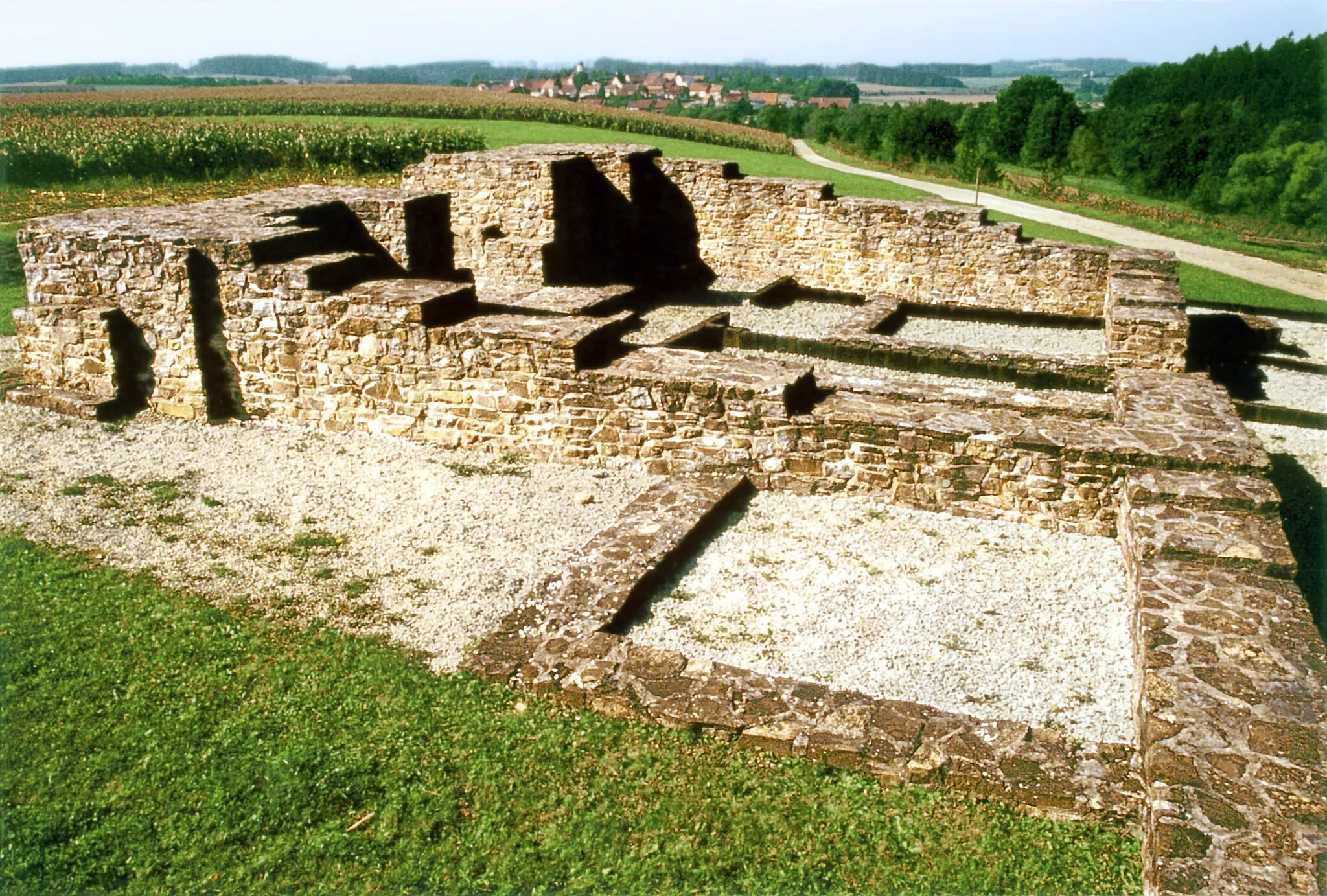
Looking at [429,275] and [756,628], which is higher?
[429,275]

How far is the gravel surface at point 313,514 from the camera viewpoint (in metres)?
6.67

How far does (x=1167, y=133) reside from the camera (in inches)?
2045

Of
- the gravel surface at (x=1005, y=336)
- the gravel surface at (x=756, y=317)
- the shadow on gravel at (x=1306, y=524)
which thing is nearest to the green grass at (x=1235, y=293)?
the gravel surface at (x=1005, y=336)

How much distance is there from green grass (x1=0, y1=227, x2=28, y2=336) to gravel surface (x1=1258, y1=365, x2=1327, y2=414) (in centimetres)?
1513

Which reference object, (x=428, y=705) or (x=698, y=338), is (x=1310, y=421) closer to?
(x=698, y=338)

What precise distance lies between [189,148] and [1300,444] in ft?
89.7

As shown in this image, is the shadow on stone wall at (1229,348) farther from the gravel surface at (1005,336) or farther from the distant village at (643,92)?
the distant village at (643,92)

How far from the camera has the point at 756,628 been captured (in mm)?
6379

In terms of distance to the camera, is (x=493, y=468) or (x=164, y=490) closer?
(x=164, y=490)

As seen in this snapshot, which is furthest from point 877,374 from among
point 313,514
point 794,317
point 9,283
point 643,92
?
point 643,92

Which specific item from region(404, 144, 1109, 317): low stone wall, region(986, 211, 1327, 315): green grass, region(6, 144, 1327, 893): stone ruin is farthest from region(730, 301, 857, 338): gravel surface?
region(986, 211, 1327, 315): green grass

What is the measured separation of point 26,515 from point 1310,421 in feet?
38.9

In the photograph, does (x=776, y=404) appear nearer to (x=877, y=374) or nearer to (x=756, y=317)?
(x=877, y=374)

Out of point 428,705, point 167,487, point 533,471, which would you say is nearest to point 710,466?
point 533,471
